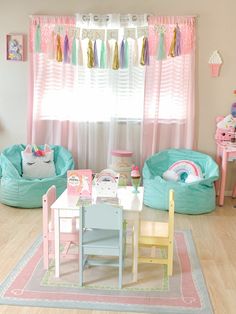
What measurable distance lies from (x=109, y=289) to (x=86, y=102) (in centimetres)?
275

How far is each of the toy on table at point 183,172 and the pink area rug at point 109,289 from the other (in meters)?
1.58

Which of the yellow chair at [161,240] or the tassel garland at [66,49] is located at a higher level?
the tassel garland at [66,49]

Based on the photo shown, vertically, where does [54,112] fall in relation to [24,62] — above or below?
below

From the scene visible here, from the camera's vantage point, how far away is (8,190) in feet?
14.2

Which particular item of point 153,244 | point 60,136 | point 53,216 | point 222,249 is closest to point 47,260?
point 53,216

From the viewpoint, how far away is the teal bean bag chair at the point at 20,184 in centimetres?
425

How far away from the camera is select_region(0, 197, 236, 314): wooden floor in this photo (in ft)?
8.27

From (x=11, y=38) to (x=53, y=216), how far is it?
289 centimetres

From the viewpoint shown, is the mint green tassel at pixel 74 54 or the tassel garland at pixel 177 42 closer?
the tassel garland at pixel 177 42

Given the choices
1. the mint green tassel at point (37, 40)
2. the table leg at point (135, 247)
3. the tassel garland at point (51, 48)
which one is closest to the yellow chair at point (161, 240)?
the table leg at point (135, 247)

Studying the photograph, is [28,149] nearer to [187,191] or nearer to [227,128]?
[187,191]

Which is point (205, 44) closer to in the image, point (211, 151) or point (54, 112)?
point (211, 151)

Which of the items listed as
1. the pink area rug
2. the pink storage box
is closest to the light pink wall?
the pink storage box

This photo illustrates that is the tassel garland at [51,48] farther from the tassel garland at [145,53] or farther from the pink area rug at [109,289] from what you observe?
the pink area rug at [109,289]
